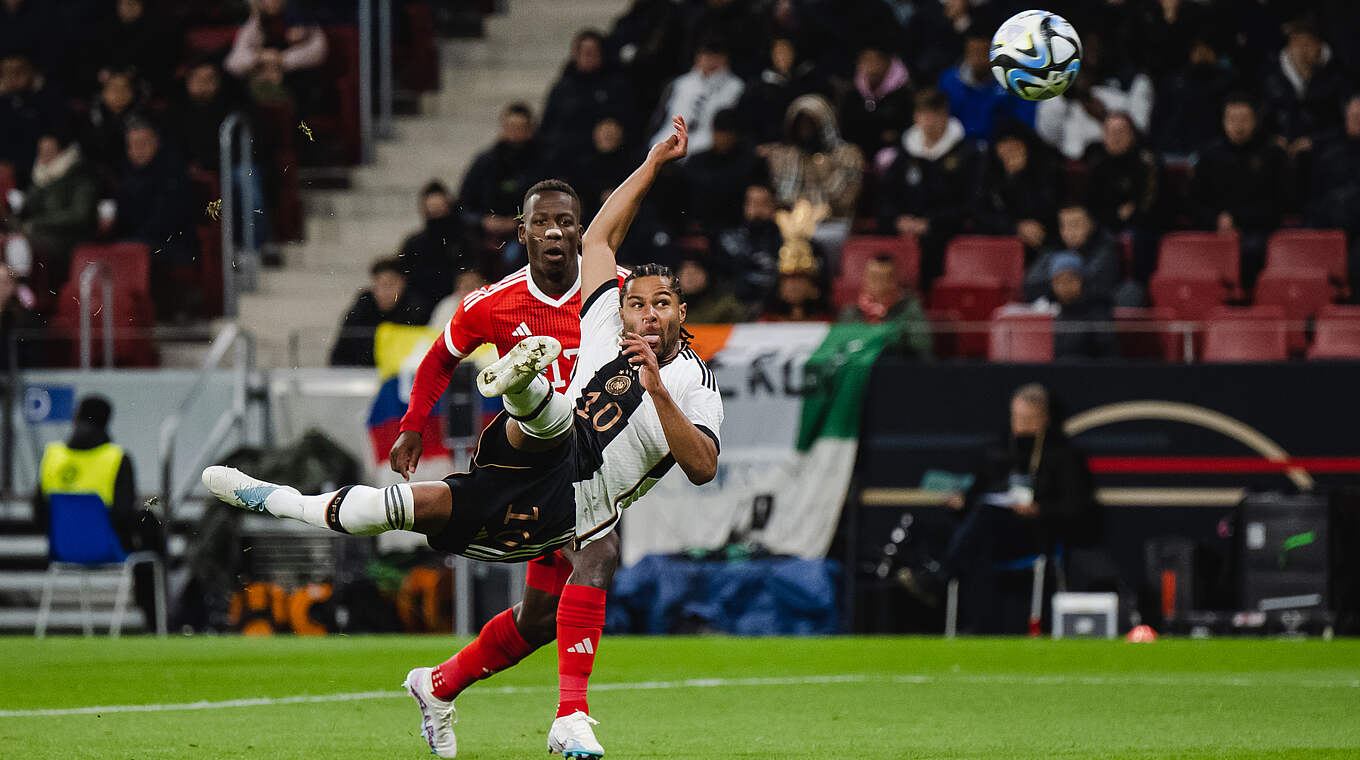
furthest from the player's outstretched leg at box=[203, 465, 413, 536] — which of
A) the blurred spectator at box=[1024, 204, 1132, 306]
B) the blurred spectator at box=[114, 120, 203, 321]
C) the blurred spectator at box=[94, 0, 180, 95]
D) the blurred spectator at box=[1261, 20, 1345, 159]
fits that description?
the blurred spectator at box=[94, 0, 180, 95]

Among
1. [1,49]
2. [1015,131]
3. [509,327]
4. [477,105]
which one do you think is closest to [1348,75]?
[1015,131]

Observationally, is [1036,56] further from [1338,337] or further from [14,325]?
[14,325]

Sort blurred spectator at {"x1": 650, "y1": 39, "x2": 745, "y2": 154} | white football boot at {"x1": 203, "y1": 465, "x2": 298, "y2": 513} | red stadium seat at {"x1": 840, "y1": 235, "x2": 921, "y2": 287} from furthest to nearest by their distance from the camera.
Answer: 1. blurred spectator at {"x1": 650, "y1": 39, "x2": 745, "y2": 154}
2. red stadium seat at {"x1": 840, "y1": 235, "x2": 921, "y2": 287}
3. white football boot at {"x1": 203, "y1": 465, "x2": 298, "y2": 513}

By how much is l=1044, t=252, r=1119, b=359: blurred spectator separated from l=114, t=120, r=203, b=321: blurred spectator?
23.4 feet

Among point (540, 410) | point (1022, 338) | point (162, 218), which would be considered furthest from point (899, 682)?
point (162, 218)

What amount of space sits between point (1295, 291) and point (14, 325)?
9823 mm

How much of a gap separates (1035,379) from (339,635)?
5318mm

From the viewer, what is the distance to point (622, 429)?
6.87 meters

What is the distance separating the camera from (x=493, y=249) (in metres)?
14.7

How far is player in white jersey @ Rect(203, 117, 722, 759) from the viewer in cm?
647

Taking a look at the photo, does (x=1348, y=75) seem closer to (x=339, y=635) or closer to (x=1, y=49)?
(x=339, y=635)

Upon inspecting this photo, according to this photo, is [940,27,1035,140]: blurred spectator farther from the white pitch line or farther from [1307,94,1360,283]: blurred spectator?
the white pitch line

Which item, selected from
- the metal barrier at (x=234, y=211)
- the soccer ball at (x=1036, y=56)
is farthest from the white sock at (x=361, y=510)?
the metal barrier at (x=234, y=211)

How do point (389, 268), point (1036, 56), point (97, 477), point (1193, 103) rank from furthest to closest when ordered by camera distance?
point (1193, 103) → point (97, 477) → point (389, 268) → point (1036, 56)
